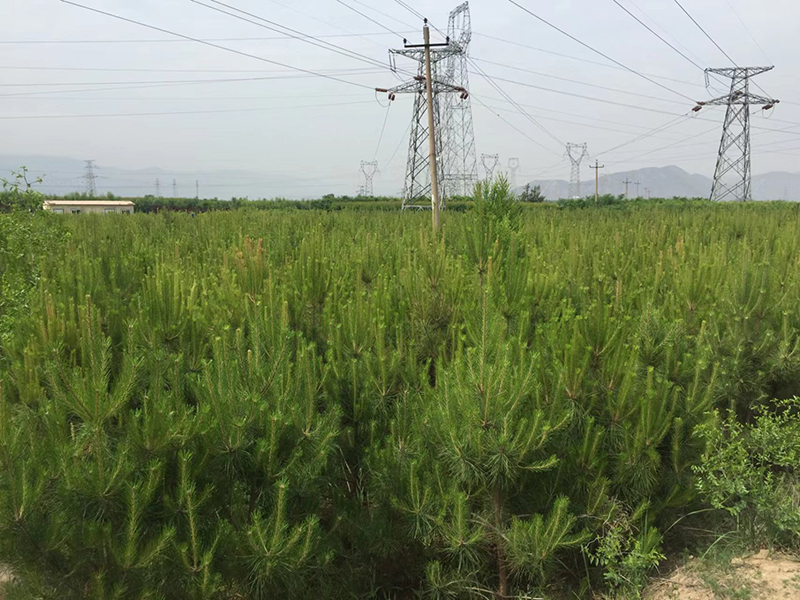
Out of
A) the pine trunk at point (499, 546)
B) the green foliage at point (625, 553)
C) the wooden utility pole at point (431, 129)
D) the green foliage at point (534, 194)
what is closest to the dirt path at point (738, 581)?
the green foliage at point (625, 553)

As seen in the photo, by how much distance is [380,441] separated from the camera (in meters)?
3.26

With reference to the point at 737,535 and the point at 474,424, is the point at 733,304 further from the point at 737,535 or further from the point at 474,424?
the point at 474,424

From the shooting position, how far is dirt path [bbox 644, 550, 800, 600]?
2.85 m

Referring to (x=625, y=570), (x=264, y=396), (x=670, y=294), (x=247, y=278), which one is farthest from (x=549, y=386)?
(x=247, y=278)

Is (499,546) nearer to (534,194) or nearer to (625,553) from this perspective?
(625,553)

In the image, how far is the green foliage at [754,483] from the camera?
3.22 meters

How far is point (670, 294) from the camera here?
4508 millimetres

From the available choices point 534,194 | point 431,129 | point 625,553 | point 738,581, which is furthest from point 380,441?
point 534,194

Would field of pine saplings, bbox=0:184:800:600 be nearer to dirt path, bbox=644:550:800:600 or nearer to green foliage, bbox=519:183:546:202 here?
dirt path, bbox=644:550:800:600

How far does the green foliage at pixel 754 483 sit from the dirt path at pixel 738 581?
187 mm

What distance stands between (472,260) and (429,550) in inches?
101

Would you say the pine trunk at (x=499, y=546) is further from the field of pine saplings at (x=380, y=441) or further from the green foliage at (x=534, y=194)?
the green foliage at (x=534, y=194)

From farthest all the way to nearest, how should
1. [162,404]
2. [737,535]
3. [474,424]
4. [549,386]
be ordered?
[737,535], [549,386], [474,424], [162,404]

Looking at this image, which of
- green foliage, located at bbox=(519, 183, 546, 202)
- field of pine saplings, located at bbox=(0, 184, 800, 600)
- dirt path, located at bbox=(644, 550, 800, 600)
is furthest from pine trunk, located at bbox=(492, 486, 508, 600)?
green foliage, located at bbox=(519, 183, 546, 202)
